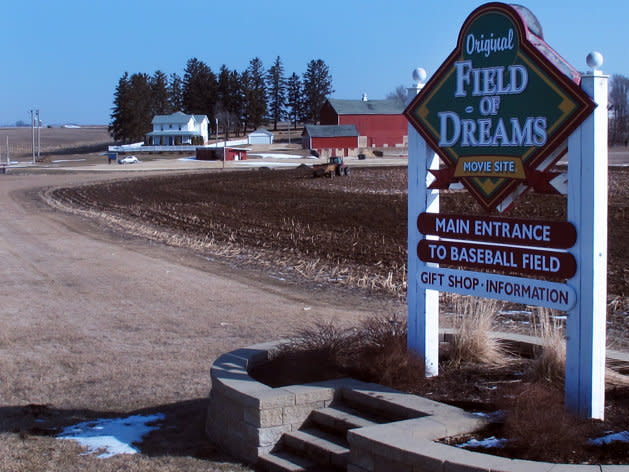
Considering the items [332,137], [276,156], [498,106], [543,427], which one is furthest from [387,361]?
[332,137]

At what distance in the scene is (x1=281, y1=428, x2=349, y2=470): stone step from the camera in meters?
5.79

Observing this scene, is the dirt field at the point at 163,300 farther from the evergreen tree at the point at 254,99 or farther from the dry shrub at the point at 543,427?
the evergreen tree at the point at 254,99

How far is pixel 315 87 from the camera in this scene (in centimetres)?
15225

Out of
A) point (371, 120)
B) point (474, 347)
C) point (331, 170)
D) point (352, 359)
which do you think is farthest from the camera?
point (371, 120)

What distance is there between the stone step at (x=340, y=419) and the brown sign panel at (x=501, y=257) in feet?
4.91

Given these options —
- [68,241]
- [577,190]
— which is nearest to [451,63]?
[577,190]

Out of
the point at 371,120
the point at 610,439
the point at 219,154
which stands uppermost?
the point at 371,120

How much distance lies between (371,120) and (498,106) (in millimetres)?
101022

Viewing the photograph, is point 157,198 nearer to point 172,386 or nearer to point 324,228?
point 324,228

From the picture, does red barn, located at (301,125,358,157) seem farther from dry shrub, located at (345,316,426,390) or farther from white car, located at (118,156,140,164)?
dry shrub, located at (345,316,426,390)

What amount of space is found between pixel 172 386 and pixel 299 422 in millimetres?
2595

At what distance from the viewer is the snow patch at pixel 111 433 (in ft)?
21.6

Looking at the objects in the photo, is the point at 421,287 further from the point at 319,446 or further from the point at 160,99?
the point at 160,99

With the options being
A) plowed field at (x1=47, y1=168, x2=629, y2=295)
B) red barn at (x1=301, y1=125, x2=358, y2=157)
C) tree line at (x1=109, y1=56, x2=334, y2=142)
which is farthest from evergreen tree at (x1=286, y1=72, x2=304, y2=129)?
plowed field at (x1=47, y1=168, x2=629, y2=295)
